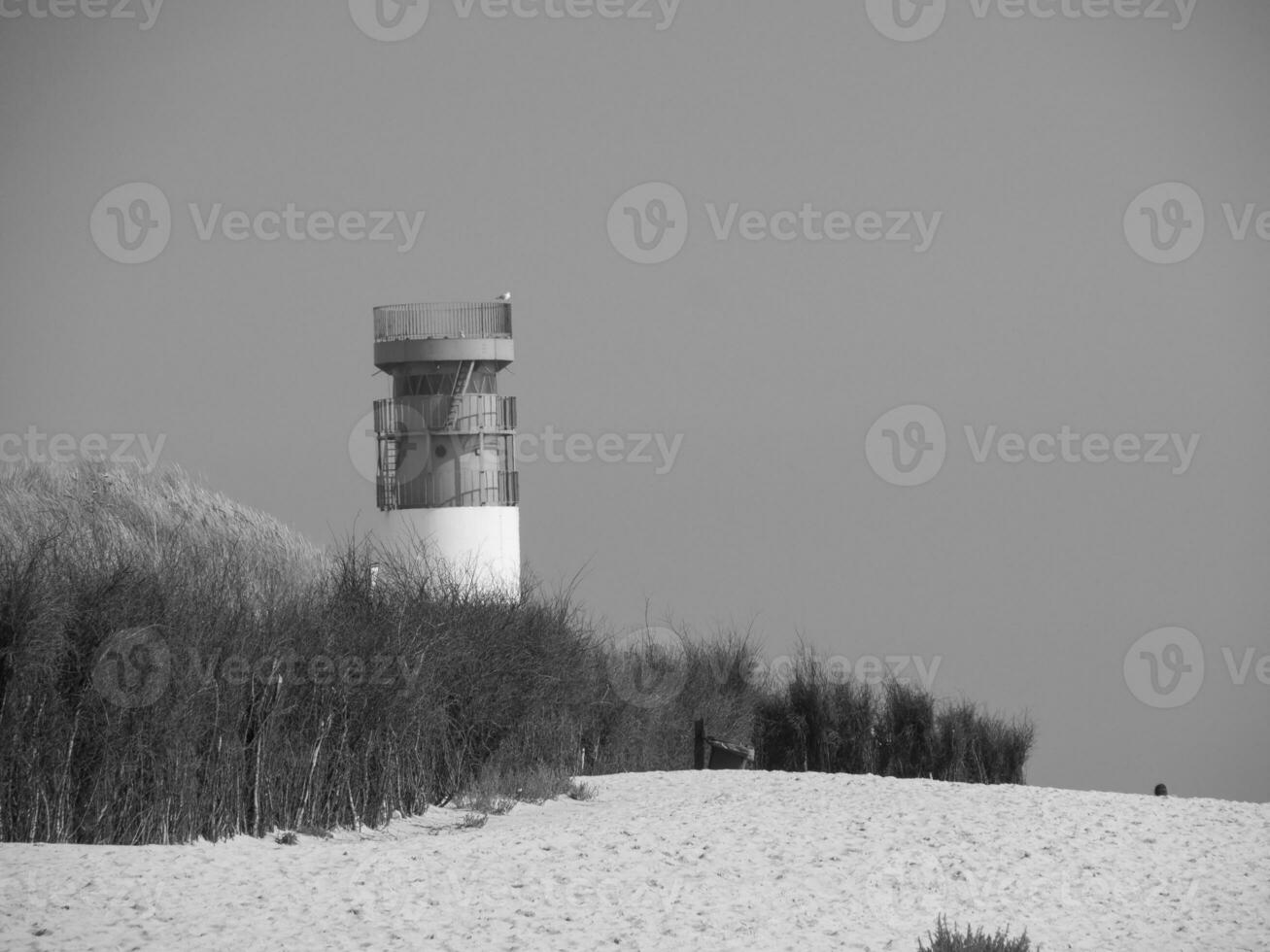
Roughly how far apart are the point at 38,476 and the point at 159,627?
20.5 meters

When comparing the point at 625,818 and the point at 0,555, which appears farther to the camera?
the point at 0,555

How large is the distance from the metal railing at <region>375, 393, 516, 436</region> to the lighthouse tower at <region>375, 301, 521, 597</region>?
2cm

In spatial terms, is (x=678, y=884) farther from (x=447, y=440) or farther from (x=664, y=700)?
(x=447, y=440)

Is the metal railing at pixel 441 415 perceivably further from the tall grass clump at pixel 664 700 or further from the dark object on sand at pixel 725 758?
the dark object on sand at pixel 725 758

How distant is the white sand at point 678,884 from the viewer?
33.6 ft

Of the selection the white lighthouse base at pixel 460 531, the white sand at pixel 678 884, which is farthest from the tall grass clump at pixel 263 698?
the white lighthouse base at pixel 460 531

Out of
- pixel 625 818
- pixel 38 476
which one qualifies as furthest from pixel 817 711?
pixel 38 476

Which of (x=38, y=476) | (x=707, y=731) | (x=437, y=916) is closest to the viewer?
(x=437, y=916)

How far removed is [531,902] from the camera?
36.1 feet

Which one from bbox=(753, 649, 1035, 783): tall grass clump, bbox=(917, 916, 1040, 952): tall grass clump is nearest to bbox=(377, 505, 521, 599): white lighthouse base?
bbox=(753, 649, 1035, 783): tall grass clump

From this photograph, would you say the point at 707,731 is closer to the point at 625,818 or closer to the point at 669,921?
the point at 625,818

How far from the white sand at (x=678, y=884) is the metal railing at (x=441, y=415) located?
680 inches

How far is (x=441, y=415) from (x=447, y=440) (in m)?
0.48

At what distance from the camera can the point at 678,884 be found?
38.1 feet
